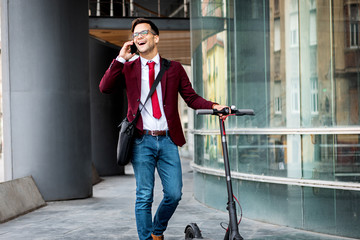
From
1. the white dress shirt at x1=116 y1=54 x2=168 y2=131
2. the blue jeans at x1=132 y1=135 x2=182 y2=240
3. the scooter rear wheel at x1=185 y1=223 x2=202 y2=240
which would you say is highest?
the white dress shirt at x1=116 y1=54 x2=168 y2=131

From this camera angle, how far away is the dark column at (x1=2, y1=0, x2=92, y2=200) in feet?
32.2

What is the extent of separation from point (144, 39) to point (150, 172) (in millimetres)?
1121

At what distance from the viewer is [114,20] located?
51.4 ft

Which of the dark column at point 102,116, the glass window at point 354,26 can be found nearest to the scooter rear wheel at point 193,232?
the glass window at point 354,26

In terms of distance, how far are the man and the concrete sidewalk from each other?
179 centimetres

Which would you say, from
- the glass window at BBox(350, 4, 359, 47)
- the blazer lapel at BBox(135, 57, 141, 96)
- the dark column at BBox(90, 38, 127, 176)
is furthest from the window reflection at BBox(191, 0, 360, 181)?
the dark column at BBox(90, 38, 127, 176)

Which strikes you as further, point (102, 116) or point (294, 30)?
point (102, 116)

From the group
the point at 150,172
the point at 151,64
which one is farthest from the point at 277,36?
the point at 150,172

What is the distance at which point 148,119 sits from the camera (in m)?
4.74

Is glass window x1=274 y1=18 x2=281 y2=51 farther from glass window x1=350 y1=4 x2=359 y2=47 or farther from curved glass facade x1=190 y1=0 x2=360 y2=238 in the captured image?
glass window x1=350 y1=4 x2=359 y2=47

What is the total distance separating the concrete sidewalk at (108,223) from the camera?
6555 mm

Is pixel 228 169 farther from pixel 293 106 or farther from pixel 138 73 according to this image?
pixel 293 106

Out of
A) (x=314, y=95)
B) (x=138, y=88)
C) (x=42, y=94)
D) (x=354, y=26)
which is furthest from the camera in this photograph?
(x=42, y=94)

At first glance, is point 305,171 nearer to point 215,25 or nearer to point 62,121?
point 215,25
